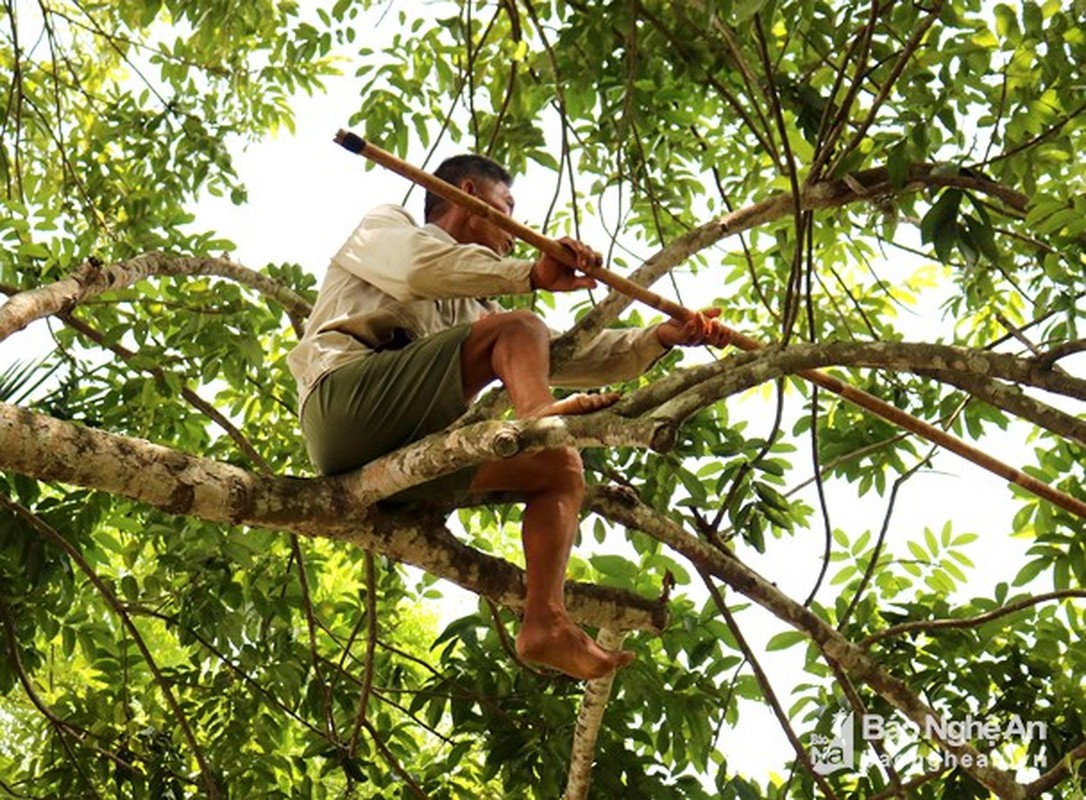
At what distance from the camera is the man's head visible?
3.38m

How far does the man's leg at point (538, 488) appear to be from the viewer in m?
2.90

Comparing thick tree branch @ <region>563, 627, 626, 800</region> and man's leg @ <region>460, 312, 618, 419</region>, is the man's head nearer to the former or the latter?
man's leg @ <region>460, 312, 618, 419</region>

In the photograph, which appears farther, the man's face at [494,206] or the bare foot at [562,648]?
the man's face at [494,206]

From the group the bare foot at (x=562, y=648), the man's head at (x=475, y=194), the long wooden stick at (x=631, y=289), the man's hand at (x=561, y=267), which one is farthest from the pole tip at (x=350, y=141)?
the bare foot at (x=562, y=648)

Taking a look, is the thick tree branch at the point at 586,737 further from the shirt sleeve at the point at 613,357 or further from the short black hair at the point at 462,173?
the short black hair at the point at 462,173

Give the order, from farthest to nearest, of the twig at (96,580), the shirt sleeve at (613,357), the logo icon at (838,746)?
1. the logo icon at (838,746)
2. the twig at (96,580)
3. the shirt sleeve at (613,357)

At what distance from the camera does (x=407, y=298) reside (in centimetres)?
309

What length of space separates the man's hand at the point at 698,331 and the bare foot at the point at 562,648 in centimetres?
64

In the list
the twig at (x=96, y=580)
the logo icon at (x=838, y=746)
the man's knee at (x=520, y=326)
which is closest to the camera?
the man's knee at (x=520, y=326)

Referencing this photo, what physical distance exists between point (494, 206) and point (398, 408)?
65 cm

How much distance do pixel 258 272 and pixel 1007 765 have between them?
2.66 meters

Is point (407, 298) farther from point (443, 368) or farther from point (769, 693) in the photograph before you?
point (769, 693)

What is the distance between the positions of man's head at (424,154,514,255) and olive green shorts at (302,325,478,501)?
16.2 inches

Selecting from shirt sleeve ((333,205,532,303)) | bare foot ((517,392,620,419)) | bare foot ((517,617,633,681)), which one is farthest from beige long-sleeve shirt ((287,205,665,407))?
bare foot ((517,617,633,681))
